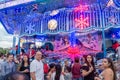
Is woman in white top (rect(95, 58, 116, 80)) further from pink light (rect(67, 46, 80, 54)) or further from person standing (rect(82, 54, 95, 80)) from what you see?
pink light (rect(67, 46, 80, 54))

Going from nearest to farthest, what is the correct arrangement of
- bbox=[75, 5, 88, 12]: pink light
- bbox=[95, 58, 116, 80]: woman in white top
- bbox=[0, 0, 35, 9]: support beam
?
bbox=[95, 58, 116, 80]: woman in white top → bbox=[75, 5, 88, 12]: pink light → bbox=[0, 0, 35, 9]: support beam

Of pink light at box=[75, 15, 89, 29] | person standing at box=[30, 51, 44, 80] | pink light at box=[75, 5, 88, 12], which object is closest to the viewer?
person standing at box=[30, 51, 44, 80]

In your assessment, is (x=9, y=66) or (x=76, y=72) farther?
(x=76, y=72)

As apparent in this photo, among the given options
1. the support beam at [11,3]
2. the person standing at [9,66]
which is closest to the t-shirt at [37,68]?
the person standing at [9,66]

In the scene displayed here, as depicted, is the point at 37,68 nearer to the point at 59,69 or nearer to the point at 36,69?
the point at 36,69

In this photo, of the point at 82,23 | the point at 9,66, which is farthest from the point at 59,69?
the point at 82,23

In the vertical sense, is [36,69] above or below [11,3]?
below

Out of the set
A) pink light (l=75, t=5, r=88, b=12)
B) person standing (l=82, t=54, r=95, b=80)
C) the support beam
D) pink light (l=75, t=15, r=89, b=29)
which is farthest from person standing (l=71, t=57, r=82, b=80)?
the support beam

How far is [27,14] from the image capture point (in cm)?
1589

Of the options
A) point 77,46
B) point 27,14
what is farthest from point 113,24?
point 27,14

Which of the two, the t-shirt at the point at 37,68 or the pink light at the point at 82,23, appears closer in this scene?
the t-shirt at the point at 37,68

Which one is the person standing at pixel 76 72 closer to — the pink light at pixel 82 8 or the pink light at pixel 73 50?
the pink light at pixel 73 50

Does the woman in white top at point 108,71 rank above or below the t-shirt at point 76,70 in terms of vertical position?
above

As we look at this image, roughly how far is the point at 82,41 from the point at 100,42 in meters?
1.14
